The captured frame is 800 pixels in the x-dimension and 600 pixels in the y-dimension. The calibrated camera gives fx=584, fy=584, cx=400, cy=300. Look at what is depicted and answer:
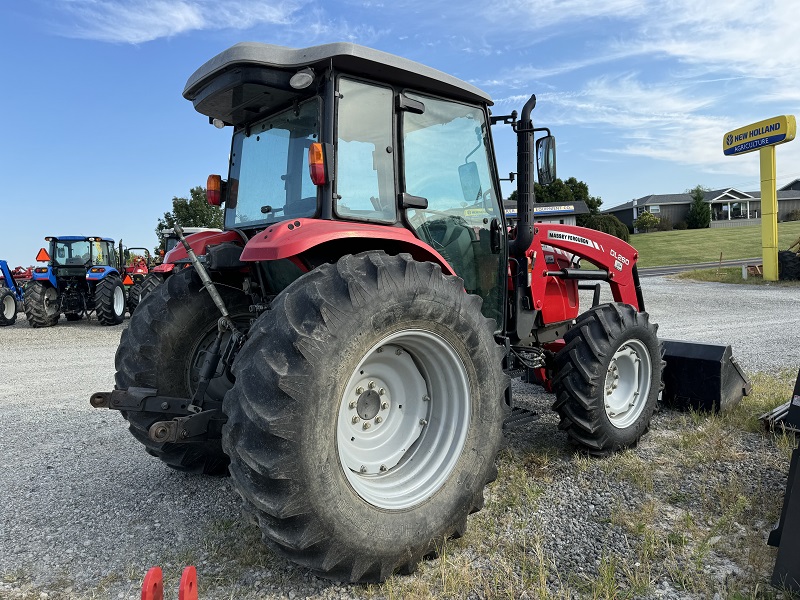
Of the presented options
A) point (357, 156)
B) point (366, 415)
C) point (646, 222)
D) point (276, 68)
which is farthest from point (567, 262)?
point (646, 222)

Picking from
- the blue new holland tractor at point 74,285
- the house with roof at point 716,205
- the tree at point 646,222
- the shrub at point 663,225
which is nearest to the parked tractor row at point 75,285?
the blue new holland tractor at point 74,285

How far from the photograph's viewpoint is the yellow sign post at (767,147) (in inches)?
677

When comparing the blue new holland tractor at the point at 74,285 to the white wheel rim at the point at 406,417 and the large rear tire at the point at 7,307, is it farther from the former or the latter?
the white wheel rim at the point at 406,417

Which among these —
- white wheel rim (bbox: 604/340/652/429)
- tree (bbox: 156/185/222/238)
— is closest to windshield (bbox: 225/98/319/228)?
white wheel rim (bbox: 604/340/652/429)

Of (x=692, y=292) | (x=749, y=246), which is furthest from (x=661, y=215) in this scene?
(x=692, y=292)

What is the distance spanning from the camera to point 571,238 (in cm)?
464

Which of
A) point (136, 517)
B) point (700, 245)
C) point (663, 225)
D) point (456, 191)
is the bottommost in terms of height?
point (136, 517)

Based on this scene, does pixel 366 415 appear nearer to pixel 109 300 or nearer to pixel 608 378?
pixel 608 378

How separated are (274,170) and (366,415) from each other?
161 centimetres

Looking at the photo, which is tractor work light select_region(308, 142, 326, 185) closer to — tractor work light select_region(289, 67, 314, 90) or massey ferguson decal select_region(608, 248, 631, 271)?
tractor work light select_region(289, 67, 314, 90)

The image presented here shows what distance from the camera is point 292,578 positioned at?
2623mm

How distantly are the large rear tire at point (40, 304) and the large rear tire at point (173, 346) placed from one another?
39.1 feet

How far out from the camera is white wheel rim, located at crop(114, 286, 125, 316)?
13757 mm

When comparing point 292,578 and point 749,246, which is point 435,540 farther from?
point 749,246
